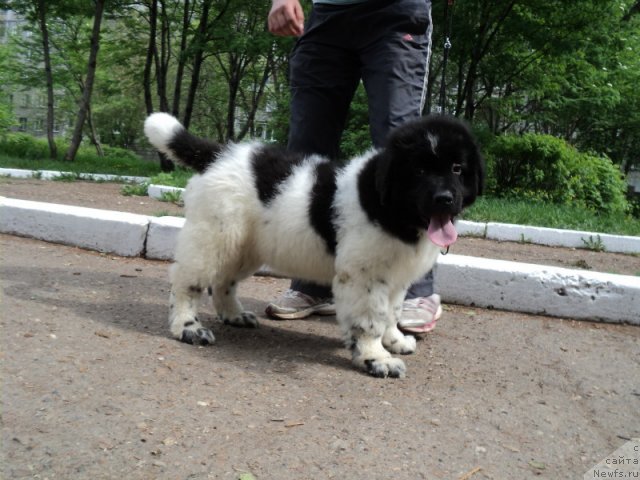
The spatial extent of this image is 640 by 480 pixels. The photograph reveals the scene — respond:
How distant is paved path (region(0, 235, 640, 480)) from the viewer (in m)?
2.24

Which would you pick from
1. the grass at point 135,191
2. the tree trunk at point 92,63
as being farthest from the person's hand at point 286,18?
the tree trunk at point 92,63

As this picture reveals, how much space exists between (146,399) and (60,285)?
217 centimetres

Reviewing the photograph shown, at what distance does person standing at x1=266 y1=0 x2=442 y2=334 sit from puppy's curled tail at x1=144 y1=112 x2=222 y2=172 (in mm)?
744

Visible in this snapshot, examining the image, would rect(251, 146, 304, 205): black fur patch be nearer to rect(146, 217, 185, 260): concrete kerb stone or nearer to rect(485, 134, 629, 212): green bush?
rect(146, 217, 185, 260): concrete kerb stone

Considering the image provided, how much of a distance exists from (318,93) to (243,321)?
1737mm

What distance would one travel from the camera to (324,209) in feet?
11.9

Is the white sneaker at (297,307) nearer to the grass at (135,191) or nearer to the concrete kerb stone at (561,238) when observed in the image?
the concrete kerb stone at (561,238)

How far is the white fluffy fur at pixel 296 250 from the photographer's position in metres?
3.44

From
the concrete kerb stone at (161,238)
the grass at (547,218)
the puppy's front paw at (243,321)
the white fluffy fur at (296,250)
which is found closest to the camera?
the white fluffy fur at (296,250)

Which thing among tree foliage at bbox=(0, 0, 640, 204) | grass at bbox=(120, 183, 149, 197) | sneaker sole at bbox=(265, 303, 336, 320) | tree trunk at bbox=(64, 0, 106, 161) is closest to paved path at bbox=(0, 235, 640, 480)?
sneaker sole at bbox=(265, 303, 336, 320)

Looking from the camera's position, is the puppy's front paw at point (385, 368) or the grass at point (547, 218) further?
the grass at point (547, 218)

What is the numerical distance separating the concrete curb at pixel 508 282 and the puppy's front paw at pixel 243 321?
1663 millimetres

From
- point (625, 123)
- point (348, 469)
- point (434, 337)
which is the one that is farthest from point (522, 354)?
point (625, 123)

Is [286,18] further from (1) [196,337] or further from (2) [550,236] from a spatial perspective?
(2) [550,236]
